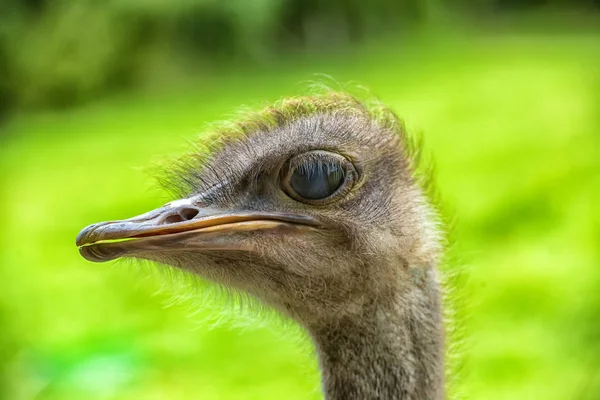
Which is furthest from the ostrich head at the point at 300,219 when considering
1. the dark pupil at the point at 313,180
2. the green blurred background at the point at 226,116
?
the green blurred background at the point at 226,116

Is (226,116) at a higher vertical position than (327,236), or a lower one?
higher

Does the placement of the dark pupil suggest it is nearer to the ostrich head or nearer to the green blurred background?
the ostrich head

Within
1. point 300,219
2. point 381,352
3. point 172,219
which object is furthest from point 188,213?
point 381,352

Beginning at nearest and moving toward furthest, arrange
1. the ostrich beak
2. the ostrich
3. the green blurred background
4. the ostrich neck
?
the ostrich beak, the ostrich, the ostrich neck, the green blurred background

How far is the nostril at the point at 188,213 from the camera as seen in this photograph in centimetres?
180

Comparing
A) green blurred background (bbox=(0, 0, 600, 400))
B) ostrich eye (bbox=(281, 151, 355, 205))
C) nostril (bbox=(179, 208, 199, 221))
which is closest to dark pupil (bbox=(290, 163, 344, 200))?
ostrich eye (bbox=(281, 151, 355, 205))

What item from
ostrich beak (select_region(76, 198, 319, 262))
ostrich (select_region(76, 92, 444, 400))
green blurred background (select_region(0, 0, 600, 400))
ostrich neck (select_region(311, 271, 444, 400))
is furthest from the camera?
green blurred background (select_region(0, 0, 600, 400))

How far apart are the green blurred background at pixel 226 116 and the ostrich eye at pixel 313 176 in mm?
296

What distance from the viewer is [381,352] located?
1.96 metres

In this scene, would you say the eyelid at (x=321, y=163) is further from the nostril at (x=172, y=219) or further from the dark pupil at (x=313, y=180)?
the nostril at (x=172, y=219)

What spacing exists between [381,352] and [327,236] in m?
0.23

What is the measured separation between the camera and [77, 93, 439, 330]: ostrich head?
180 centimetres

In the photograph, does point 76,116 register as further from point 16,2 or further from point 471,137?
point 471,137

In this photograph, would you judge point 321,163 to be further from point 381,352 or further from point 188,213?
point 381,352
